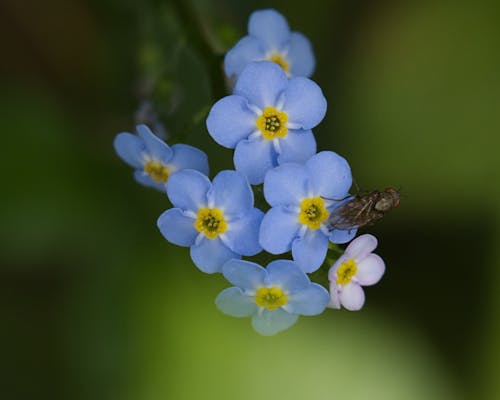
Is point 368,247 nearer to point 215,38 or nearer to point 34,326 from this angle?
point 215,38

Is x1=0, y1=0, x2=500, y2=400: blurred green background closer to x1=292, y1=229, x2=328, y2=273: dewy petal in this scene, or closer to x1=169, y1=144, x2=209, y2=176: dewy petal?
x1=169, y1=144, x2=209, y2=176: dewy petal

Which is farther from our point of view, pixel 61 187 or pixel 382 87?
pixel 382 87

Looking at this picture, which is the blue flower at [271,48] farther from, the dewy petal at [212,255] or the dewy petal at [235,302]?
the dewy petal at [235,302]

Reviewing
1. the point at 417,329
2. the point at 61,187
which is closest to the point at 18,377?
the point at 61,187

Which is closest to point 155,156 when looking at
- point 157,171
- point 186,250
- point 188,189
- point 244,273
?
point 157,171

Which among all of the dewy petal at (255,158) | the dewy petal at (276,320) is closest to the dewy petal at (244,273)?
A: the dewy petal at (276,320)

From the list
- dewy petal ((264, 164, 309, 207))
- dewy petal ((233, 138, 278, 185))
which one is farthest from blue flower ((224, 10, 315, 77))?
dewy petal ((264, 164, 309, 207))
